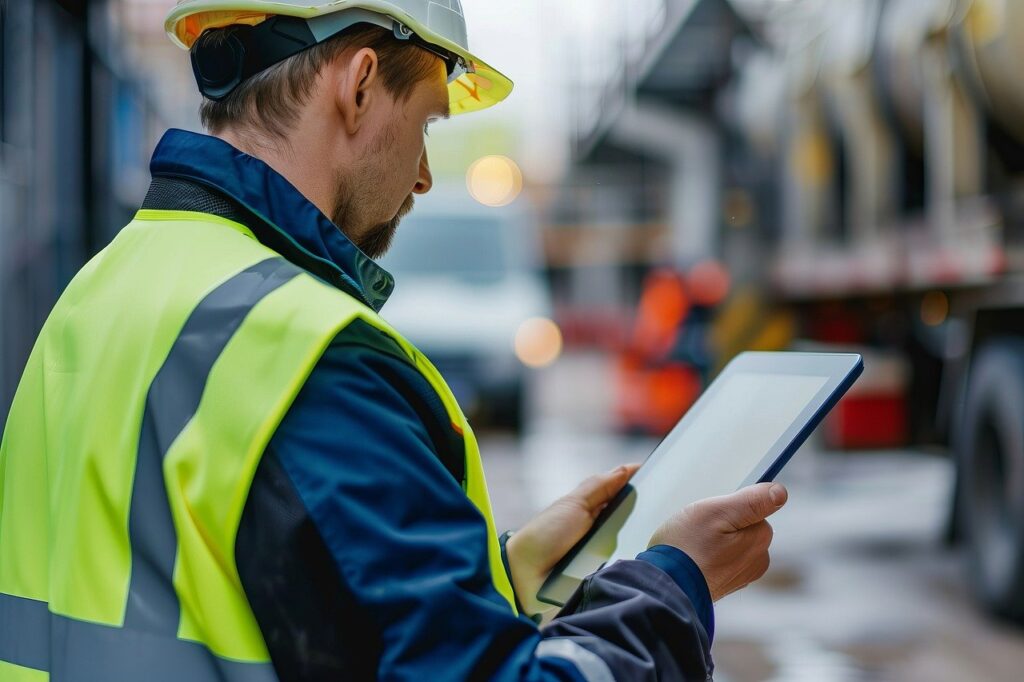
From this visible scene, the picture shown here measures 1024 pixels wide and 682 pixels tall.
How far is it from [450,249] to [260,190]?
976cm

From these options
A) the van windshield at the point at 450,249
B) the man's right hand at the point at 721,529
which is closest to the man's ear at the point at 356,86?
the man's right hand at the point at 721,529

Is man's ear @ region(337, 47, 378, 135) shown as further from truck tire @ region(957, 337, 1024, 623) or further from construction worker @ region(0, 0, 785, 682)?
truck tire @ region(957, 337, 1024, 623)

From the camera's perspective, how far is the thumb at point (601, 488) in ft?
6.62

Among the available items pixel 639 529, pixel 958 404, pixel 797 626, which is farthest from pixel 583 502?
pixel 958 404

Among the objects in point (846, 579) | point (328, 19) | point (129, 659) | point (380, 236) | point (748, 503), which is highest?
point (328, 19)

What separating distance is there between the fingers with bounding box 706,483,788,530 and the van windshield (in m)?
9.53

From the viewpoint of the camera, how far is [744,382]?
1.99 metres

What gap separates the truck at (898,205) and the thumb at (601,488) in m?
3.60

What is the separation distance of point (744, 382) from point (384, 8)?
0.79 meters

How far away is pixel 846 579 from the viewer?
20.7ft

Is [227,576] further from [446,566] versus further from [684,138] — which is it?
[684,138]

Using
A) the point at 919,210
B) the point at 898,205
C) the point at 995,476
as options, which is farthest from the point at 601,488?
the point at 898,205

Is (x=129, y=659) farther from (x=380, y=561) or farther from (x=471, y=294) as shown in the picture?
(x=471, y=294)

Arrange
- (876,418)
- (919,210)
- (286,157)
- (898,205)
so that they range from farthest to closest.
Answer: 1. (876,418)
2. (898,205)
3. (919,210)
4. (286,157)
